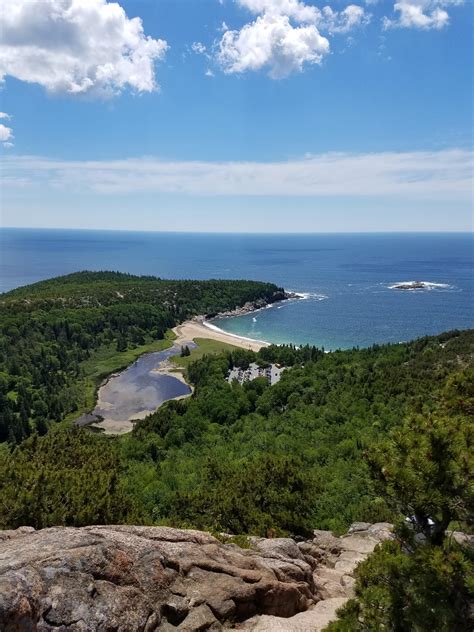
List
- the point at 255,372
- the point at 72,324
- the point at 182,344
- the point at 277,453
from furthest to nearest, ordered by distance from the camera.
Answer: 1. the point at 182,344
2. the point at 72,324
3. the point at 255,372
4. the point at 277,453

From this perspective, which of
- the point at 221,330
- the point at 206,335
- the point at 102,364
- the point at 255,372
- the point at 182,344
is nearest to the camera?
the point at 255,372

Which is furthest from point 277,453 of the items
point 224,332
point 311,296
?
point 311,296

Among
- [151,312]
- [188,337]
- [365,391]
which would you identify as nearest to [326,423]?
[365,391]

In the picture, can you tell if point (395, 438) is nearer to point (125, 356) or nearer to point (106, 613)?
point (106, 613)

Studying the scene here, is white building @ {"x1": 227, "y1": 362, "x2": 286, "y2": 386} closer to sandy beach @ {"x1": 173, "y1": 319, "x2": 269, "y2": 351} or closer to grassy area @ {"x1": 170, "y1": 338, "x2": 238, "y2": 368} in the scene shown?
grassy area @ {"x1": 170, "y1": 338, "x2": 238, "y2": 368}

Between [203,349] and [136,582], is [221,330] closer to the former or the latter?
[203,349]
